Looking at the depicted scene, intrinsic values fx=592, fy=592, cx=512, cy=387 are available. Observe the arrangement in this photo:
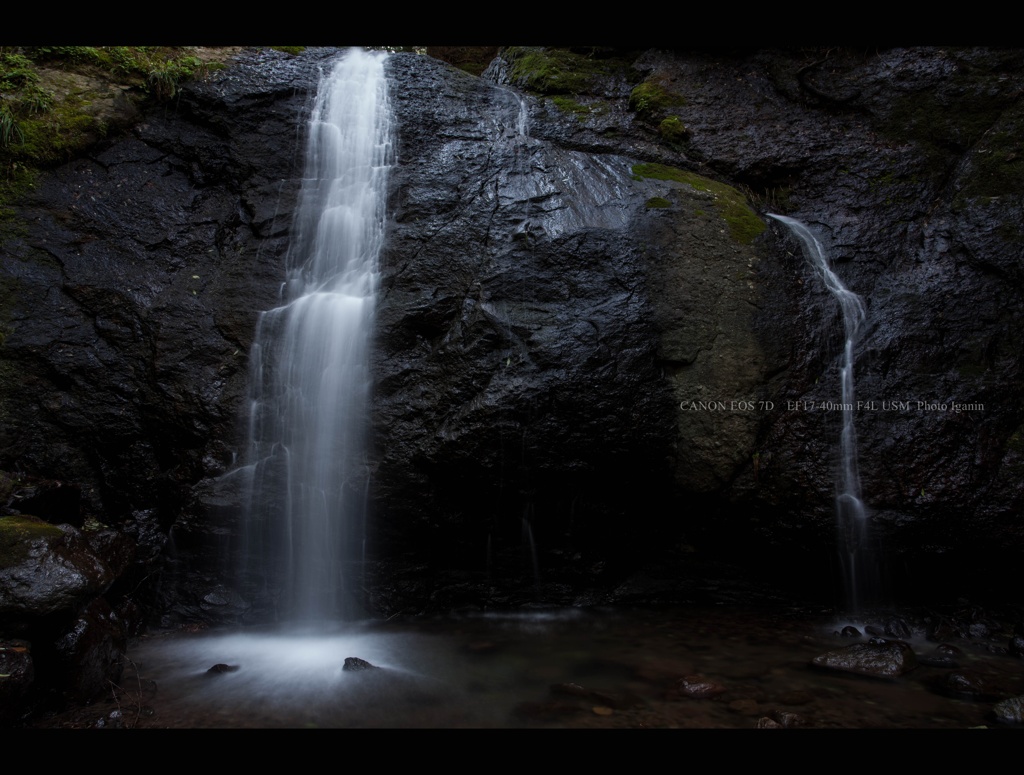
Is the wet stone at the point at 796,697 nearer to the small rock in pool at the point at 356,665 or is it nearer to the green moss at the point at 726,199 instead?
the small rock in pool at the point at 356,665

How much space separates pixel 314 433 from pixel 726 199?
5254 millimetres

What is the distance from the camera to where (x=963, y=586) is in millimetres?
5609

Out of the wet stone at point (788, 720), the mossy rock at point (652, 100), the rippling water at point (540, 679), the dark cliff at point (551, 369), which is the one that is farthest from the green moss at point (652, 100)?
the wet stone at point (788, 720)

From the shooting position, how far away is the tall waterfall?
224 inches

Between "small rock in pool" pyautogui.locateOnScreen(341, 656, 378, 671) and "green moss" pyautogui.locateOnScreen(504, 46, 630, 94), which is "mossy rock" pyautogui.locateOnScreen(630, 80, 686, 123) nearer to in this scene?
"green moss" pyautogui.locateOnScreen(504, 46, 630, 94)

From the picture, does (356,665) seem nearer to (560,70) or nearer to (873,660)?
(873,660)

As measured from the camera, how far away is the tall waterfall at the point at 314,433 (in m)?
5.70

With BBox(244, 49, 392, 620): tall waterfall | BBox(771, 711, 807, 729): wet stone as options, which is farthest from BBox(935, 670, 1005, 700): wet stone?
BBox(244, 49, 392, 620): tall waterfall

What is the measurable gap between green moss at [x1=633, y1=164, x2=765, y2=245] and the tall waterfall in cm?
336

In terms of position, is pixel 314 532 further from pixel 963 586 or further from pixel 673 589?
pixel 963 586

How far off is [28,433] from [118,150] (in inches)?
134

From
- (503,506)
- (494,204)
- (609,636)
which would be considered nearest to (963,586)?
(609,636)

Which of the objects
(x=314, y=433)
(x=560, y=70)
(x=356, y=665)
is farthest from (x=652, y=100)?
(x=356, y=665)

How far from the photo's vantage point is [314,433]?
583cm
